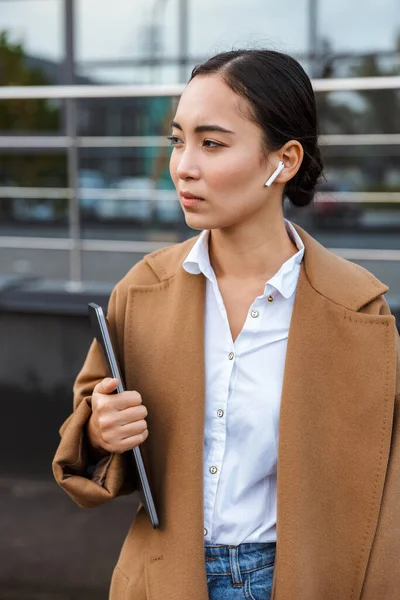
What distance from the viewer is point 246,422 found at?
1.53m

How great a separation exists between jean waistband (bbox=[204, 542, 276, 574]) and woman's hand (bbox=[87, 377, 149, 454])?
259 mm

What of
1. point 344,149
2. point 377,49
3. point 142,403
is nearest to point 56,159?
point 344,149

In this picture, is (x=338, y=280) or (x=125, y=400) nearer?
(x=125, y=400)

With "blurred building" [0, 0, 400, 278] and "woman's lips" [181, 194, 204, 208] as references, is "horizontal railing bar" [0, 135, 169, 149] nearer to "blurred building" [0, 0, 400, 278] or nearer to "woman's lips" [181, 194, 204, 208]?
"blurred building" [0, 0, 400, 278]

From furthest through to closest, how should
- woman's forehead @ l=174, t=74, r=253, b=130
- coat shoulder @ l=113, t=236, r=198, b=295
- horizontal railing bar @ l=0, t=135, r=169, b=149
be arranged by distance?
horizontal railing bar @ l=0, t=135, r=169, b=149 < coat shoulder @ l=113, t=236, r=198, b=295 < woman's forehead @ l=174, t=74, r=253, b=130

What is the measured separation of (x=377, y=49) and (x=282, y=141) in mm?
7985

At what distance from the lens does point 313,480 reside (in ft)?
5.02

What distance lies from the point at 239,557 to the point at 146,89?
207cm

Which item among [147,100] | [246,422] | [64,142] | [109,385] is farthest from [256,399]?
[147,100]

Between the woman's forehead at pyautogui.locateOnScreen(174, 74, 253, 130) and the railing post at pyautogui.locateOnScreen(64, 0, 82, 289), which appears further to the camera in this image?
the railing post at pyautogui.locateOnScreen(64, 0, 82, 289)

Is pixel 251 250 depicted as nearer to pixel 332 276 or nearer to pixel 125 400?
pixel 332 276

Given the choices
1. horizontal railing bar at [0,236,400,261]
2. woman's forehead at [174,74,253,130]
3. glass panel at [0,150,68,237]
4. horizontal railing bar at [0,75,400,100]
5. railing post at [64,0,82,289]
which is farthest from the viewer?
glass panel at [0,150,68,237]

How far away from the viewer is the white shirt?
1.53m

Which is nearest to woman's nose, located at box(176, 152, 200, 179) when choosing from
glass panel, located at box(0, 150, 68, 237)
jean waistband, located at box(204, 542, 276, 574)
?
jean waistband, located at box(204, 542, 276, 574)
